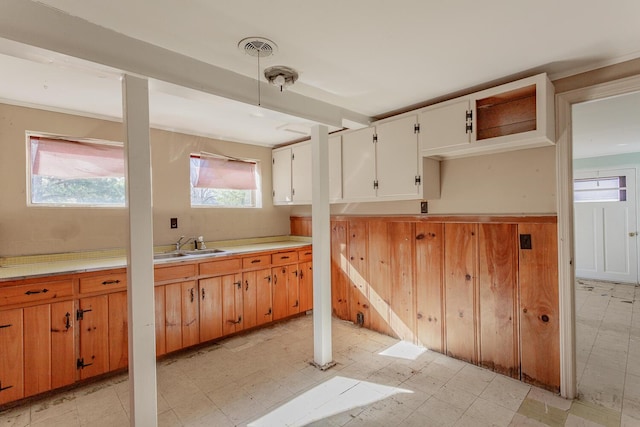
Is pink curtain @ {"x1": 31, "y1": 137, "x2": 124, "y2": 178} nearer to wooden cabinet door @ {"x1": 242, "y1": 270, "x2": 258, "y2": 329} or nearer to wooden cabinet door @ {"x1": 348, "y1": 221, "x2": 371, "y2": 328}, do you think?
wooden cabinet door @ {"x1": 242, "y1": 270, "x2": 258, "y2": 329}

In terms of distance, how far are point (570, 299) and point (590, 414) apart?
717mm

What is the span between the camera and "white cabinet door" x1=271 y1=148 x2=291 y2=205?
416cm

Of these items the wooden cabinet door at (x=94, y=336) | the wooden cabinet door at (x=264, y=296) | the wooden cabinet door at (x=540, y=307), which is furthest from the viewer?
the wooden cabinet door at (x=264, y=296)

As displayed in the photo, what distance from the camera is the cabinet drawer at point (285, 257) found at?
3676 millimetres

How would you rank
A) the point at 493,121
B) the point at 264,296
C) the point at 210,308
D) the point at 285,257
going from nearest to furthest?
1. the point at 493,121
2. the point at 210,308
3. the point at 264,296
4. the point at 285,257

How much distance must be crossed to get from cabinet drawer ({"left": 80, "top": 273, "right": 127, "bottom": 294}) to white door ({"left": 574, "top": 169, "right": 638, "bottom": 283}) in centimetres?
640

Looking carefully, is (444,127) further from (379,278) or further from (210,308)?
(210,308)

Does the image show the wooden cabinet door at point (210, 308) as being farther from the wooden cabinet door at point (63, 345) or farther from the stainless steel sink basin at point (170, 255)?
the wooden cabinet door at point (63, 345)

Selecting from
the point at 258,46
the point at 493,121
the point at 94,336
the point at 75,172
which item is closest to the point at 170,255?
the point at 94,336

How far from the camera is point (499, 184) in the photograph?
259cm

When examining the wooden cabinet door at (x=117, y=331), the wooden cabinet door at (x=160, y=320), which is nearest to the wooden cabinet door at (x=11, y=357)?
the wooden cabinet door at (x=117, y=331)

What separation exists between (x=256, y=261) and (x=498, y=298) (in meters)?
2.36

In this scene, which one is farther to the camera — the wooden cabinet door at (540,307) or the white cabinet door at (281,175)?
the white cabinet door at (281,175)

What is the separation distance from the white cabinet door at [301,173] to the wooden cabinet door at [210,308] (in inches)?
55.5
